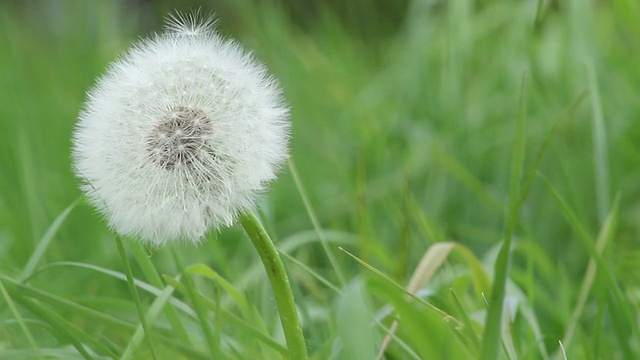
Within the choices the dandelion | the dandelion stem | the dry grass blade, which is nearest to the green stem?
the dandelion

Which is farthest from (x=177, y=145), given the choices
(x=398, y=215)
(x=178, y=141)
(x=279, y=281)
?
(x=398, y=215)

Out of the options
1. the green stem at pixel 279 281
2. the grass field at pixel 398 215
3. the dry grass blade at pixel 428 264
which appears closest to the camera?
the green stem at pixel 279 281

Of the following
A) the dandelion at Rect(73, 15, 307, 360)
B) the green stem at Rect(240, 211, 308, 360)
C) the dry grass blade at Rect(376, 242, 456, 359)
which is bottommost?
the dry grass blade at Rect(376, 242, 456, 359)

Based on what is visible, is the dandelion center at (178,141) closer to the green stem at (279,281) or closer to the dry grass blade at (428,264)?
the green stem at (279,281)

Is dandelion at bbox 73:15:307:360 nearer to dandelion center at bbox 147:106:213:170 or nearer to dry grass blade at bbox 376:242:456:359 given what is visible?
dandelion center at bbox 147:106:213:170

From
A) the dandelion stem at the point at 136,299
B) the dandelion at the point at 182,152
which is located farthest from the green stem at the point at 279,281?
the dandelion stem at the point at 136,299

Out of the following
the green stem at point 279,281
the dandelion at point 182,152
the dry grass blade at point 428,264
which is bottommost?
the dry grass blade at point 428,264

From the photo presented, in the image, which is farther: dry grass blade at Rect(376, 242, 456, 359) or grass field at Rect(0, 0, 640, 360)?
dry grass blade at Rect(376, 242, 456, 359)
